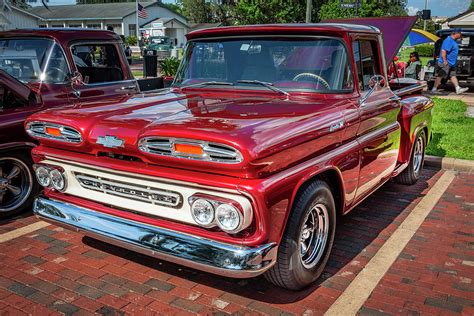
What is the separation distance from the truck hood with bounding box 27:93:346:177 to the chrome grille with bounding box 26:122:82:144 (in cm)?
4

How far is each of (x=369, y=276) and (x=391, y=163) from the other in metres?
1.58

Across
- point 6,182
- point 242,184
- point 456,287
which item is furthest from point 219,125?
point 6,182

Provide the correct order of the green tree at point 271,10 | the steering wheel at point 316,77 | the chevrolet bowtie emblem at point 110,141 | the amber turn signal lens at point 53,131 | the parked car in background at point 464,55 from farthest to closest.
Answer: the green tree at point 271,10, the parked car in background at point 464,55, the steering wheel at point 316,77, the amber turn signal lens at point 53,131, the chevrolet bowtie emblem at point 110,141

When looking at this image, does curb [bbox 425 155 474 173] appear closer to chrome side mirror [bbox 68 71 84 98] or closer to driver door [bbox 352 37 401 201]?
driver door [bbox 352 37 401 201]

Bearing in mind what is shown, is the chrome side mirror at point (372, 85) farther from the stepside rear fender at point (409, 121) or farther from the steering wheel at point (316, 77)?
the stepside rear fender at point (409, 121)

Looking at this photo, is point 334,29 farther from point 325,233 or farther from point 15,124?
point 15,124

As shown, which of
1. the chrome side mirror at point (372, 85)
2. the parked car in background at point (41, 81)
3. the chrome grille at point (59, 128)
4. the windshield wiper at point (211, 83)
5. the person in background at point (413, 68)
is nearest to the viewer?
the chrome grille at point (59, 128)

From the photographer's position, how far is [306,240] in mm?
3566

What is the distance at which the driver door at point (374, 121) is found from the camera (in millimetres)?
4172

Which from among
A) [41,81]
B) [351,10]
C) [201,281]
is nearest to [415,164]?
[201,281]

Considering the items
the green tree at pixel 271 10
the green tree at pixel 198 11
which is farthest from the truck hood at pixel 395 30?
the green tree at pixel 198 11

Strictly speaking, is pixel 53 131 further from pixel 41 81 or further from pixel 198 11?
pixel 198 11

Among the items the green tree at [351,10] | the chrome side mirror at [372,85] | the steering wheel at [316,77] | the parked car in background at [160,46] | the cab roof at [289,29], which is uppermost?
the green tree at [351,10]

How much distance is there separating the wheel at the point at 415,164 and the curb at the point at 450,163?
85cm
